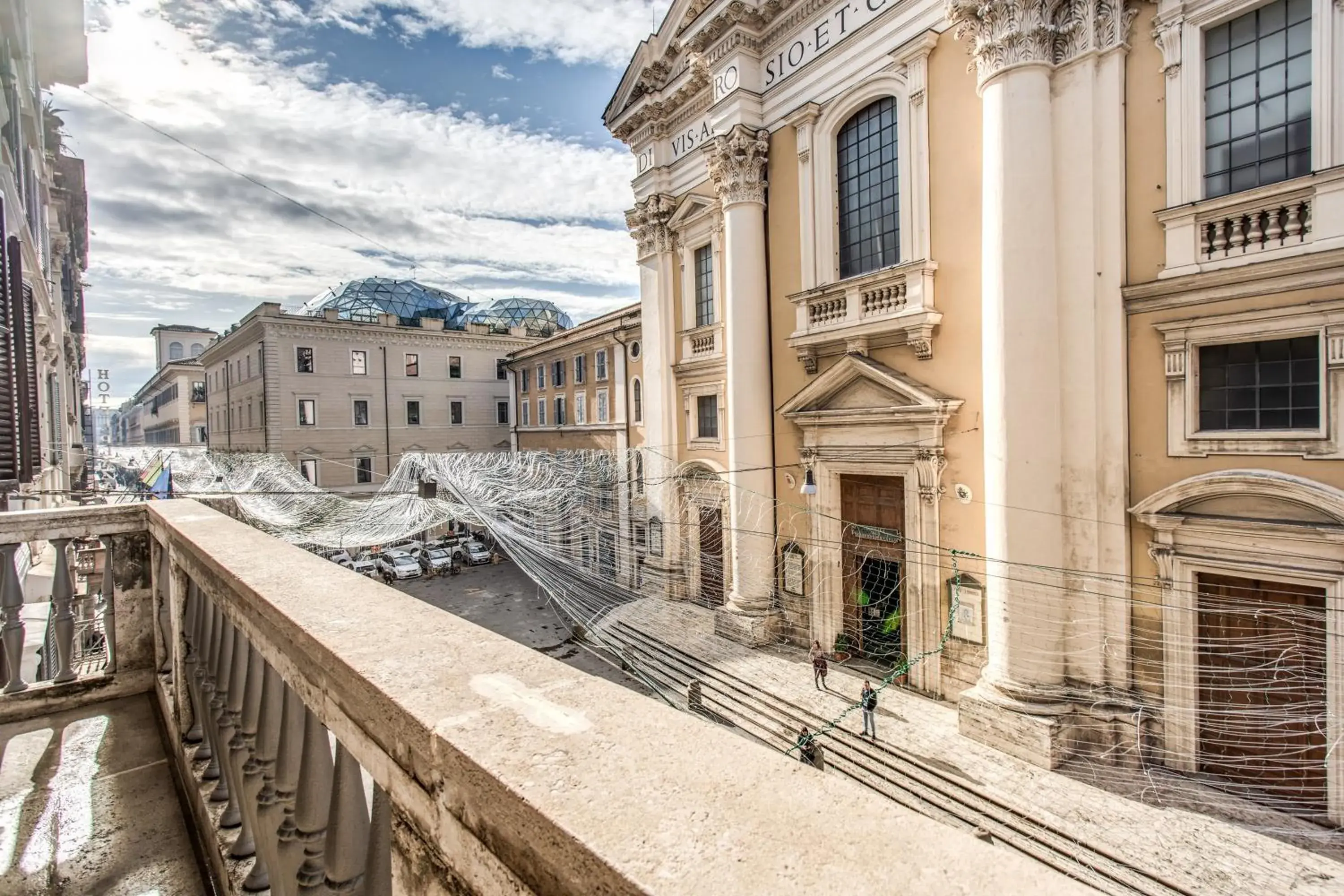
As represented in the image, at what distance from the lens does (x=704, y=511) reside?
1580 cm

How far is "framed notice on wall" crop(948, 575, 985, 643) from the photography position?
10.1 m

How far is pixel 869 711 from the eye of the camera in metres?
9.88

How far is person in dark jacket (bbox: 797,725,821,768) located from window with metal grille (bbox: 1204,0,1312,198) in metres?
8.60

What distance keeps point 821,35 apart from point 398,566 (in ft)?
73.2

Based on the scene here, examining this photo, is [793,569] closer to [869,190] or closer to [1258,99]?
[869,190]

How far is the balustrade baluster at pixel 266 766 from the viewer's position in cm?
181

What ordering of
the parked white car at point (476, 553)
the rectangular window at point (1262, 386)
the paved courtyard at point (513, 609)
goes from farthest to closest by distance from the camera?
the parked white car at point (476, 553), the paved courtyard at point (513, 609), the rectangular window at point (1262, 386)

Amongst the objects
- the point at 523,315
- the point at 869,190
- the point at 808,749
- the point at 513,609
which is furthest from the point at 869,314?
the point at 523,315

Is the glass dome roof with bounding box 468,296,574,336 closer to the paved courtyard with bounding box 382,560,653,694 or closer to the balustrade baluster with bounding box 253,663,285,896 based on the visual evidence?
the paved courtyard with bounding box 382,560,653,694

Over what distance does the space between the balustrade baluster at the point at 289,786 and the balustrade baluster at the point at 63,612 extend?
A: 2.37m

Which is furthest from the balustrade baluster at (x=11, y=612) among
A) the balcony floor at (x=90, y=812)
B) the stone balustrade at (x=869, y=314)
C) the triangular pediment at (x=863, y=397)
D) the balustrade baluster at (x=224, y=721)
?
the stone balustrade at (x=869, y=314)

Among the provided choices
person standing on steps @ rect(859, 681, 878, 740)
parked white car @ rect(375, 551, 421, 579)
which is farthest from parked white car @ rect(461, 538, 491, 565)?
person standing on steps @ rect(859, 681, 878, 740)

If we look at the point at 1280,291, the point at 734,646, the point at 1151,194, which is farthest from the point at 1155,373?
the point at 734,646

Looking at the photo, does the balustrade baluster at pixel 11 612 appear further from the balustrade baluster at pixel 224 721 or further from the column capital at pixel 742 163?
the column capital at pixel 742 163
